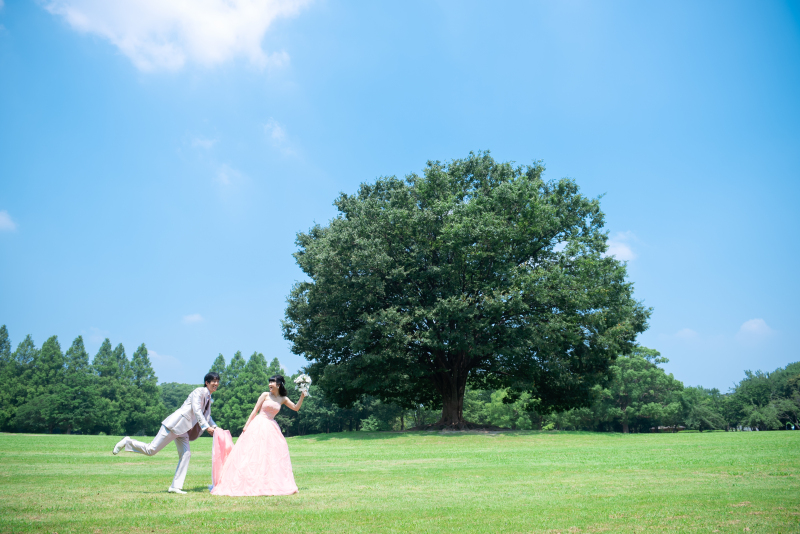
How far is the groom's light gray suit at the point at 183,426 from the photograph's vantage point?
9.73m

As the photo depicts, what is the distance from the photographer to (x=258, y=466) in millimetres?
9328

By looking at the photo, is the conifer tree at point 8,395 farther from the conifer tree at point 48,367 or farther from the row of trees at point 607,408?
the row of trees at point 607,408

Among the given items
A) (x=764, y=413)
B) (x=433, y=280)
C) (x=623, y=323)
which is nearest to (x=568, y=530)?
(x=433, y=280)

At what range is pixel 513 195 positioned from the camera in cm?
3145

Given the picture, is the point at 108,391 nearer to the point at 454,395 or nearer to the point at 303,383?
the point at 454,395

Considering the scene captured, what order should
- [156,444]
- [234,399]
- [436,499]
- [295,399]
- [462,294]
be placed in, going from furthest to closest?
[234,399] → [295,399] → [462,294] → [156,444] → [436,499]

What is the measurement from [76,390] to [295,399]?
33.2 meters

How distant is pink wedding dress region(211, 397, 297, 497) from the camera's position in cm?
909

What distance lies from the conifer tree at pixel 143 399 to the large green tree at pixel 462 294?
6933 centimetres

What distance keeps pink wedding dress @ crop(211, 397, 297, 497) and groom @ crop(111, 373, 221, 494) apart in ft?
2.42

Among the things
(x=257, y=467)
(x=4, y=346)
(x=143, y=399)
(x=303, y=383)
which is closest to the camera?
(x=257, y=467)

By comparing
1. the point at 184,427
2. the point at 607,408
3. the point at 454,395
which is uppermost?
the point at 454,395

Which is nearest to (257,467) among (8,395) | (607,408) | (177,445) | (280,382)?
(177,445)

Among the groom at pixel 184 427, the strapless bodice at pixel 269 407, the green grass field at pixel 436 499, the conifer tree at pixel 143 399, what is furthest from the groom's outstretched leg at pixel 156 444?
the conifer tree at pixel 143 399
